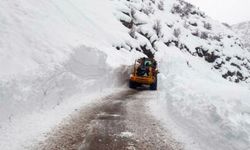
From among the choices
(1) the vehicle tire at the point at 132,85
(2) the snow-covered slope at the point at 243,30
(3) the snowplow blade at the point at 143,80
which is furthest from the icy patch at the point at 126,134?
(2) the snow-covered slope at the point at 243,30

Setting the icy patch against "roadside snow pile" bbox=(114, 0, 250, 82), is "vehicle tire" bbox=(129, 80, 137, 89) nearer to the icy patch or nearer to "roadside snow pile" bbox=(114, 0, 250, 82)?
"roadside snow pile" bbox=(114, 0, 250, 82)

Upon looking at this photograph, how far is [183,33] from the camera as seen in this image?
147 ft

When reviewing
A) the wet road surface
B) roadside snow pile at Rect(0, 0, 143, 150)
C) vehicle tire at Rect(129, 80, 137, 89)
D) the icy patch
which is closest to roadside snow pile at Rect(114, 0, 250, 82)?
vehicle tire at Rect(129, 80, 137, 89)

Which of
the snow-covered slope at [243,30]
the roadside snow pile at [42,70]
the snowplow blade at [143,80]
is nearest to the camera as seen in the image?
the roadside snow pile at [42,70]

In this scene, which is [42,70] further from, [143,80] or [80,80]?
[143,80]

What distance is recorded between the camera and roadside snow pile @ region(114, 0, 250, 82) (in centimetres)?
3353

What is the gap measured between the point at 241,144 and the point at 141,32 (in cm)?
2854

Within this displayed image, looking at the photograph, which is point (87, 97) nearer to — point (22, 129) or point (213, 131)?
point (22, 129)

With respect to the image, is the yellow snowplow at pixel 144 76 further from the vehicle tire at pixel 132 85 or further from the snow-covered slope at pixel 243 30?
the snow-covered slope at pixel 243 30

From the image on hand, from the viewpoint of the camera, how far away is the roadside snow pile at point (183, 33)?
1320 inches

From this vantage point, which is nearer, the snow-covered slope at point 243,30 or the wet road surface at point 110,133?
the wet road surface at point 110,133

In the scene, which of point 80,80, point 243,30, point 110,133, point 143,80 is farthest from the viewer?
point 243,30

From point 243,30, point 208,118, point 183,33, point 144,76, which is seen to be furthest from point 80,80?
point 243,30

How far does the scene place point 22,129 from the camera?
25.4ft
